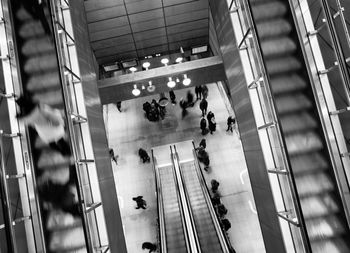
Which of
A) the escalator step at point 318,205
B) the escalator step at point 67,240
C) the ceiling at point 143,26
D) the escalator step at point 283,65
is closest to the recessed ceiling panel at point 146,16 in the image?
the ceiling at point 143,26

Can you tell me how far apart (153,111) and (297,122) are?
14.2 metres

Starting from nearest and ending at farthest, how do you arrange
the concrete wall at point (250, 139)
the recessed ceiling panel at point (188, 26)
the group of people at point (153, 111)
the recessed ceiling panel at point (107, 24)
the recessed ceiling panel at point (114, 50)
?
the concrete wall at point (250, 139) < the recessed ceiling panel at point (107, 24) < the recessed ceiling panel at point (188, 26) < the recessed ceiling panel at point (114, 50) < the group of people at point (153, 111)

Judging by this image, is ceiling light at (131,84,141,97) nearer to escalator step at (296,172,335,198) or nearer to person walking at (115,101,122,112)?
person walking at (115,101,122,112)

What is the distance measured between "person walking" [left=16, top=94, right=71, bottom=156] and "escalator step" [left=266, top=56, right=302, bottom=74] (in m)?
4.05

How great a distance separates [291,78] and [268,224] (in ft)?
12.3

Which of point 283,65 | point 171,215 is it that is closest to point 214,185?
point 171,215

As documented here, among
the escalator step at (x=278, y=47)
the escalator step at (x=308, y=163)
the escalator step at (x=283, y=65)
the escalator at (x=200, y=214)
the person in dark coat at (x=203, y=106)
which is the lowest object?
the escalator at (x=200, y=214)

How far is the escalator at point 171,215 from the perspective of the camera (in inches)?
410

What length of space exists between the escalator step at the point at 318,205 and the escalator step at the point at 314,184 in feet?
0.29

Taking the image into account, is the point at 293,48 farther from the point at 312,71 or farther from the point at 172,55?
the point at 172,55

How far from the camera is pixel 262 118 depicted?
720cm

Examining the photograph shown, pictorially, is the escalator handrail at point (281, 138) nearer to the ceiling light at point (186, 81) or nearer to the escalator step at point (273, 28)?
the escalator step at point (273, 28)

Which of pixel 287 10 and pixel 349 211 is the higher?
pixel 287 10

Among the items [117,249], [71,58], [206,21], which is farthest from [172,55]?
[117,249]
